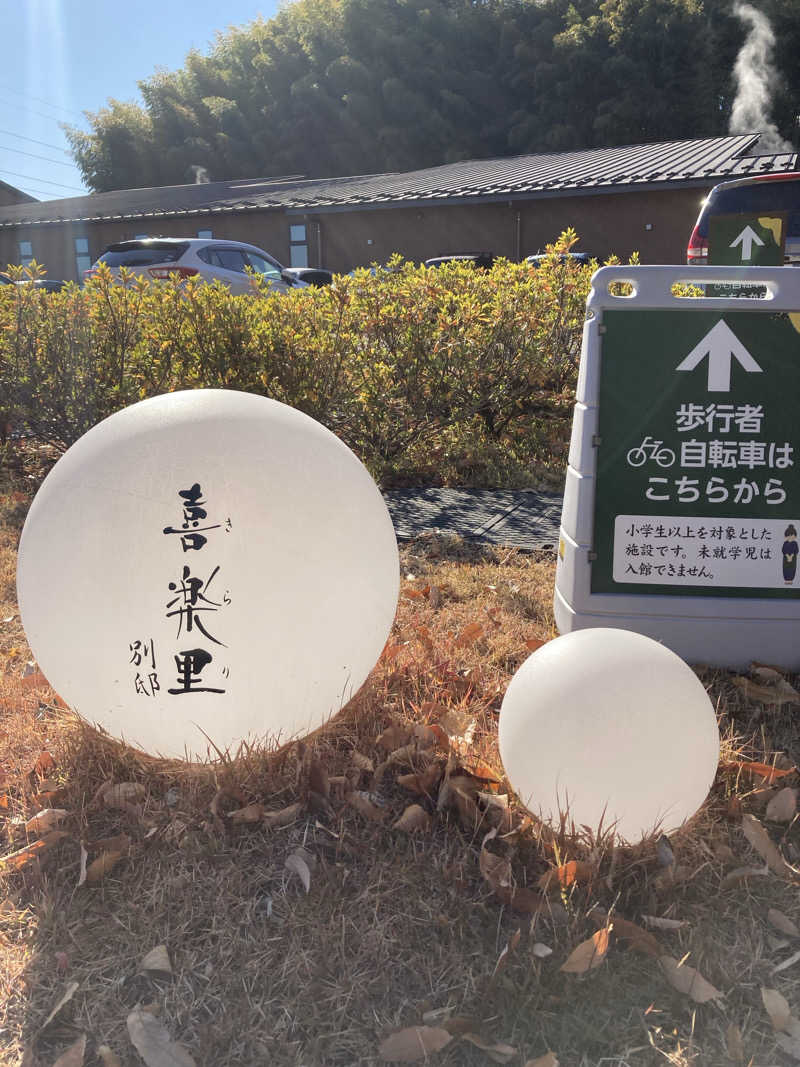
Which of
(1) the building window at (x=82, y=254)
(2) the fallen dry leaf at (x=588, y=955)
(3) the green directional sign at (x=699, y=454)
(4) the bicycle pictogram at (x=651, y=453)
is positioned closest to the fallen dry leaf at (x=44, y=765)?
(2) the fallen dry leaf at (x=588, y=955)

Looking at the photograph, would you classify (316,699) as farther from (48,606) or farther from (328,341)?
(328,341)

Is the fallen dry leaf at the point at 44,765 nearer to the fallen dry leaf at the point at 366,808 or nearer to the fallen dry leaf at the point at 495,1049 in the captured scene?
the fallen dry leaf at the point at 366,808

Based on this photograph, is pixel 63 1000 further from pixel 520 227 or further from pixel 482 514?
pixel 520 227

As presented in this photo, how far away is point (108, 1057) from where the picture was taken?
1.60m

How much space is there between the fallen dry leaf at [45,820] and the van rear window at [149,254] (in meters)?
13.9

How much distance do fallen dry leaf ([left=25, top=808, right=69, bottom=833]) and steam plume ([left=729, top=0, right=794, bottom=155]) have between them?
37.2 meters

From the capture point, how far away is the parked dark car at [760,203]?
8023 millimetres

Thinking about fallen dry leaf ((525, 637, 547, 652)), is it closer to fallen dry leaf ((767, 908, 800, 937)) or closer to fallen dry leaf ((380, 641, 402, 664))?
fallen dry leaf ((380, 641, 402, 664))

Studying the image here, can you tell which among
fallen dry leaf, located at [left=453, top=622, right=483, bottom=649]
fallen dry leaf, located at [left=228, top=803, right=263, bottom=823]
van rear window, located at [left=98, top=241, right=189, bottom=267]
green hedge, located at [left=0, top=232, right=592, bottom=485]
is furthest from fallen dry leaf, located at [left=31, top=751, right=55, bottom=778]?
van rear window, located at [left=98, top=241, right=189, bottom=267]

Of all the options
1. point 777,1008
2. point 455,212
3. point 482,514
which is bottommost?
point 777,1008

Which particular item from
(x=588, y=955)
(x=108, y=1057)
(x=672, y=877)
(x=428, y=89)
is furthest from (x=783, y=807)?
(x=428, y=89)

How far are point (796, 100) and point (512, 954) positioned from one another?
38905mm

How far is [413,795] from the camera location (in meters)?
2.34

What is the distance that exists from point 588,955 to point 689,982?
212mm
